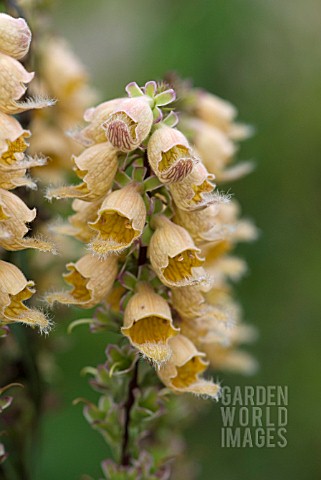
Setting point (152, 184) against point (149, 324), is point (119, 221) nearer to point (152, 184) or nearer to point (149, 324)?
point (152, 184)

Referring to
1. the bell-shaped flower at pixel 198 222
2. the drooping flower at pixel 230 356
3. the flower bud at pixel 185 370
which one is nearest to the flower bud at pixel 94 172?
the bell-shaped flower at pixel 198 222

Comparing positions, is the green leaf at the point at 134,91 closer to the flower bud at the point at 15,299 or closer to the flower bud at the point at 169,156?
the flower bud at the point at 169,156

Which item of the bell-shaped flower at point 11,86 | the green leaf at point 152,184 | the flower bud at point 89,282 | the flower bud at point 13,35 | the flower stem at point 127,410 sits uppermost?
the flower bud at point 13,35

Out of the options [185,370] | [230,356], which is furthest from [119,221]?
[230,356]

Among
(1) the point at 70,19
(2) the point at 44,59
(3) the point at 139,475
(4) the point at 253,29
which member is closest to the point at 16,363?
(3) the point at 139,475

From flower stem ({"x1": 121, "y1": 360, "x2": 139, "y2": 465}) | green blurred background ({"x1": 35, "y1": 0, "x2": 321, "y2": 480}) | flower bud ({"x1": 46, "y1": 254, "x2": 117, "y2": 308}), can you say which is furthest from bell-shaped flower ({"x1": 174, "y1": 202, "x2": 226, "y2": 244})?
green blurred background ({"x1": 35, "y1": 0, "x2": 321, "y2": 480})

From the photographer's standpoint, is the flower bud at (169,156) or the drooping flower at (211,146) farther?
the drooping flower at (211,146)
